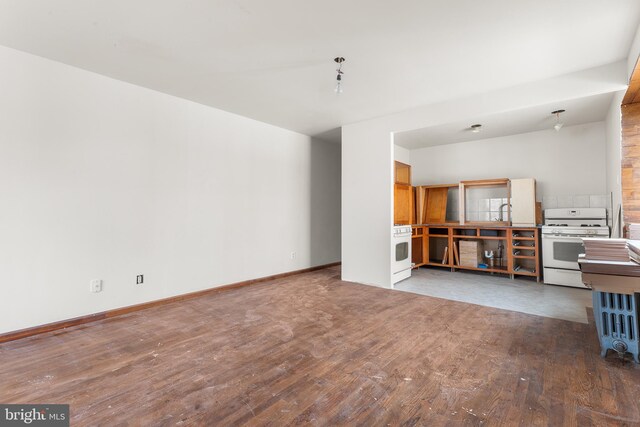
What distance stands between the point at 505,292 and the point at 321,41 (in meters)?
3.94

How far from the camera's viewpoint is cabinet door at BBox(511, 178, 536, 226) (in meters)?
4.82

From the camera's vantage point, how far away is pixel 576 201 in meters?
4.79

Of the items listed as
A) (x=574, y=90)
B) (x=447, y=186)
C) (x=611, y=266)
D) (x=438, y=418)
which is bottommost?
(x=438, y=418)

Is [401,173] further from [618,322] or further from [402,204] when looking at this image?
[618,322]

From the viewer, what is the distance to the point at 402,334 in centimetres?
273

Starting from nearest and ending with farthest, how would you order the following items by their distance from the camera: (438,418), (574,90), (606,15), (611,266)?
(438,418)
(611,266)
(606,15)
(574,90)

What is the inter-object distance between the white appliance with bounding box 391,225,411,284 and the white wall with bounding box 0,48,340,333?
1.97m

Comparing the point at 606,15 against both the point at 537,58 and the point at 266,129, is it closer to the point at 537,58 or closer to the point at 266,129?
the point at 537,58

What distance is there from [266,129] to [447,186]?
11.8ft

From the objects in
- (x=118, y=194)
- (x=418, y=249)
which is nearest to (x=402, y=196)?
(x=418, y=249)

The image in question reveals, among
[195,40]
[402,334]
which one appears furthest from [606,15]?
[195,40]

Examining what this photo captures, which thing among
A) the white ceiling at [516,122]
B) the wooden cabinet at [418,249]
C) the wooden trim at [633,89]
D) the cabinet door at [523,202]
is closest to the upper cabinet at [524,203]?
the cabinet door at [523,202]

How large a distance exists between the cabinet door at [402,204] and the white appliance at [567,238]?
2018mm

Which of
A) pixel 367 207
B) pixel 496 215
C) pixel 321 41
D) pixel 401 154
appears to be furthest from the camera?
pixel 401 154
